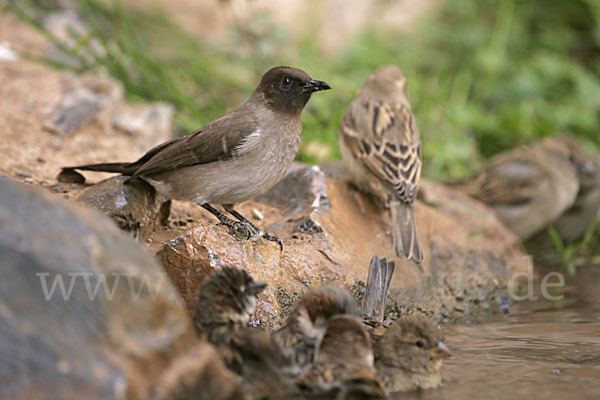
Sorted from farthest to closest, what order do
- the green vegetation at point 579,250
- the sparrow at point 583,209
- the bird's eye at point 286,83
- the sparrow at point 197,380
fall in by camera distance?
1. the sparrow at point 583,209
2. the green vegetation at point 579,250
3. the bird's eye at point 286,83
4. the sparrow at point 197,380

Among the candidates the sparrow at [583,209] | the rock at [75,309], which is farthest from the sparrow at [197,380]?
the sparrow at [583,209]

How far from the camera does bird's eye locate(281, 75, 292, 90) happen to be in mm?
4707

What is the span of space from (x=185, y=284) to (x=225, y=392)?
1.35 meters

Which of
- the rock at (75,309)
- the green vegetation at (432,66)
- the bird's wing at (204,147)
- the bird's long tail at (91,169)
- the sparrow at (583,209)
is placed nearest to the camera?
the rock at (75,309)

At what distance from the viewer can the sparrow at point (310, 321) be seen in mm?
3309

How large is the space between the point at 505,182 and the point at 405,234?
2.71 m

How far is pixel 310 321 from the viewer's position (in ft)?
11.0

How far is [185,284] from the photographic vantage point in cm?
395

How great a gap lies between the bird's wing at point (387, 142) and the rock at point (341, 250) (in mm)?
298

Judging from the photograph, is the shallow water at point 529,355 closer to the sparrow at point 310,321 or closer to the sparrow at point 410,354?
the sparrow at point 410,354

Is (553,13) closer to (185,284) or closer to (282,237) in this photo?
(282,237)

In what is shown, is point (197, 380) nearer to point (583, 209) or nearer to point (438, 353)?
point (438, 353)

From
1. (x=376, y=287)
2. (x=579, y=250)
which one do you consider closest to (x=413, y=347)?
(x=376, y=287)

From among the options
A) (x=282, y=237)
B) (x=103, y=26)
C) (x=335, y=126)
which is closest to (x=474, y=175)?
(x=335, y=126)
